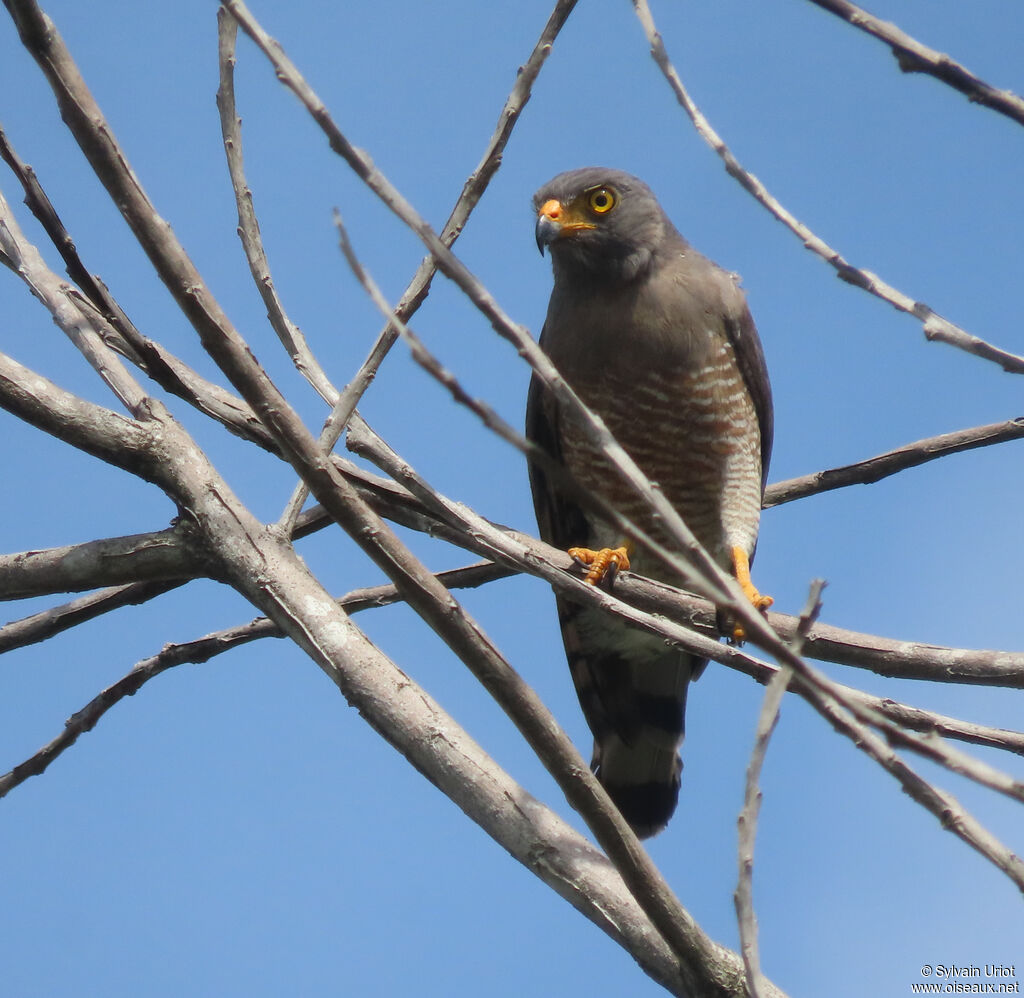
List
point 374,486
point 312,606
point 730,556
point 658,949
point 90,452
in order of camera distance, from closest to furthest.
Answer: point 658,949, point 312,606, point 90,452, point 374,486, point 730,556

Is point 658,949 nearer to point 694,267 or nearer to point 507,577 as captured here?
point 507,577

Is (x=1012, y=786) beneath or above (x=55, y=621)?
beneath

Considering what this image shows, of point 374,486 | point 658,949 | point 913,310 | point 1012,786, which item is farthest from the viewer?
point 374,486

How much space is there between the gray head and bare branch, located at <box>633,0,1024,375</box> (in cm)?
300

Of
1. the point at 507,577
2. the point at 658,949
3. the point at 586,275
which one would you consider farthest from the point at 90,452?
the point at 586,275

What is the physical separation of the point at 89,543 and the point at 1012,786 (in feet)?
7.92

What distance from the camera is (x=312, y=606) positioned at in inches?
116

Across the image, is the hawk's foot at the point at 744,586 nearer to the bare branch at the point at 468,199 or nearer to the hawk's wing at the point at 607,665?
the hawk's wing at the point at 607,665

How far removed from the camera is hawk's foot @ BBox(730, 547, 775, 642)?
4.17m

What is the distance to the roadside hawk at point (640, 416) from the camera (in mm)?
5336

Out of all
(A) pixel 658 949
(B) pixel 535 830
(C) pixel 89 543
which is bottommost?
(A) pixel 658 949

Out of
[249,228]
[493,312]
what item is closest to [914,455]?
[249,228]

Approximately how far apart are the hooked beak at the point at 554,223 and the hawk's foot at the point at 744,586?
1.73m

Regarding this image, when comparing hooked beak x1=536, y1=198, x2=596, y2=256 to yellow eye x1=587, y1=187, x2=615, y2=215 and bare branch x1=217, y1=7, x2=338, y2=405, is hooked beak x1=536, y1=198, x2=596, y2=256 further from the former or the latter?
bare branch x1=217, y1=7, x2=338, y2=405
